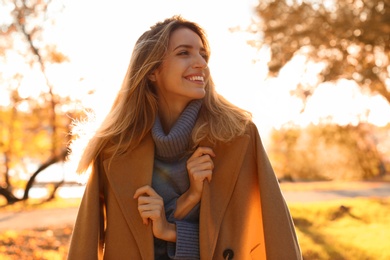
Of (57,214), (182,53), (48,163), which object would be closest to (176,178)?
(182,53)

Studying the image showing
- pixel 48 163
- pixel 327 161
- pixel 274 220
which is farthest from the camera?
pixel 327 161

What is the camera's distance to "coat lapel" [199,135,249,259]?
2607 mm

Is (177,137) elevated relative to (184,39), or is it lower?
lower

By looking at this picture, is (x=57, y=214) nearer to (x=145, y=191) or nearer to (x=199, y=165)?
(x=145, y=191)

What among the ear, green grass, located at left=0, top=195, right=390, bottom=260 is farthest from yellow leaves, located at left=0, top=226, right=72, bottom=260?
the ear

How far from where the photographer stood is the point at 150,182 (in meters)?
2.78

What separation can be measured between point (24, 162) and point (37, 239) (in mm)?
6666

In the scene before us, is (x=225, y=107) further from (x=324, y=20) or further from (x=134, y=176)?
(x=324, y=20)

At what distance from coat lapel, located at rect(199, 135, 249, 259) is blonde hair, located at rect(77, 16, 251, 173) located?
0.08 meters

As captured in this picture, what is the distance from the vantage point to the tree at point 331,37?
1137 centimetres

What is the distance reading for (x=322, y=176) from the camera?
88.0 feet

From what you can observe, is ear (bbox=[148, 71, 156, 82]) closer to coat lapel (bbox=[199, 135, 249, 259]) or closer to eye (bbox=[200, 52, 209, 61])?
eye (bbox=[200, 52, 209, 61])

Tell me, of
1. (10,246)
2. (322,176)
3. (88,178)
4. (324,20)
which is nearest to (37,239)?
(10,246)

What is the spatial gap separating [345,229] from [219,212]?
6.31 metres
